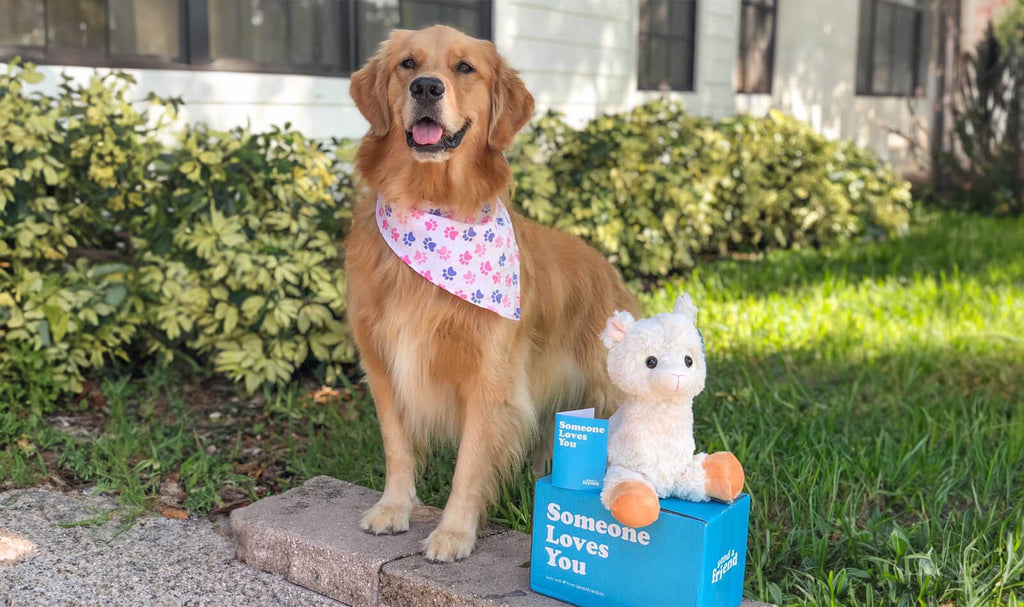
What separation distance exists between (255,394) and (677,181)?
3.46 meters

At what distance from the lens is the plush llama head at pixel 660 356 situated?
2215 mm

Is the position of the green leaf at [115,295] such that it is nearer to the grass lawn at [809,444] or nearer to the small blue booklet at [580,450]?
the grass lawn at [809,444]

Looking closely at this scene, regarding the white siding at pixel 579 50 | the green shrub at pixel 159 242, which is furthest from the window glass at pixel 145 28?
the white siding at pixel 579 50

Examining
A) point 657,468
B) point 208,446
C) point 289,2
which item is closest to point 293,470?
point 208,446

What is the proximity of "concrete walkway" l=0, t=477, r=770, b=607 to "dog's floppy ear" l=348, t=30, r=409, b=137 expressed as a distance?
1.20 meters

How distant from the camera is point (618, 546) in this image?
228 centimetres

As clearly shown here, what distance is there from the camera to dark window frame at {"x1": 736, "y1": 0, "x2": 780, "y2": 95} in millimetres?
10367

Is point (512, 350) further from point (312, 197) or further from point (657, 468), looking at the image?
point (312, 197)

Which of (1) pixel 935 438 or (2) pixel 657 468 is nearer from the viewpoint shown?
(2) pixel 657 468

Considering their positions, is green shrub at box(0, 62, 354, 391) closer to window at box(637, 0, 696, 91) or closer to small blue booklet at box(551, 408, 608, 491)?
small blue booklet at box(551, 408, 608, 491)

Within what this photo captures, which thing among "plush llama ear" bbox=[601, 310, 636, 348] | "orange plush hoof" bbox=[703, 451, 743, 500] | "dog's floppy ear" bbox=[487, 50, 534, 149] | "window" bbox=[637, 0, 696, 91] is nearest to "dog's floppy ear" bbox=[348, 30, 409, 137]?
"dog's floppy ear" bbox=[487, 50, 534, 149]

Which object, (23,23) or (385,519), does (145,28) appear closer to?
(23,23)

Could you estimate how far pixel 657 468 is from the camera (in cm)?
228

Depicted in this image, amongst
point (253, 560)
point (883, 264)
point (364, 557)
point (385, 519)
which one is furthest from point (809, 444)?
point (883, 264)
